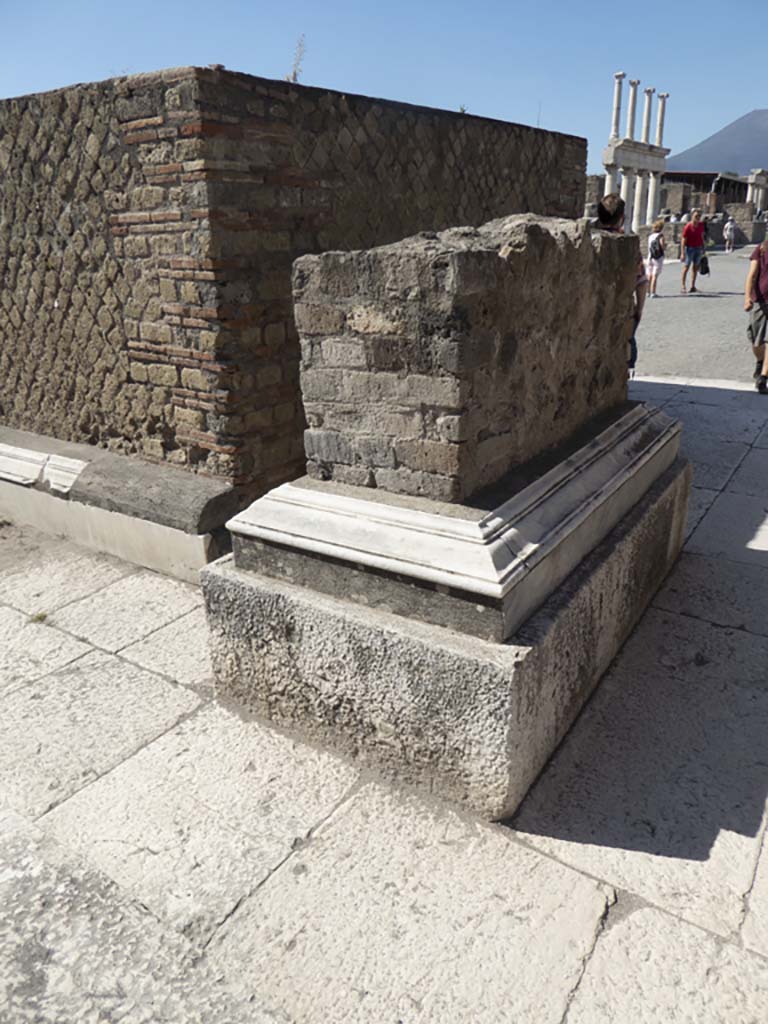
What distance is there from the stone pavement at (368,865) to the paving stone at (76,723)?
0.01 m

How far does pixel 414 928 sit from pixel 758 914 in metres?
0.91

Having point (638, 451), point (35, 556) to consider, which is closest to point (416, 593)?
point (638, 451)

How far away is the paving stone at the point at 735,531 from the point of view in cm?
404

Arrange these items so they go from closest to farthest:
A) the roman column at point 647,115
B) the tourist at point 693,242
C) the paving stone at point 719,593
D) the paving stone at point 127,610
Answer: the paving stone at point 719,593 < the paving stone at point 127,610 < the tourist at point 693,242 < the roman column at point 647,115

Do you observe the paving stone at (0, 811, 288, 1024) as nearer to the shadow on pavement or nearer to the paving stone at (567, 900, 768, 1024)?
the paving stone at (567, 900, 768, 1024)

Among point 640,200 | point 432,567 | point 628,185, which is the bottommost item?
point 432,567

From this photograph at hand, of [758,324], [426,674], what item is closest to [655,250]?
[758,324]

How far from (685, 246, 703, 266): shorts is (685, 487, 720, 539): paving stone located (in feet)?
40.0

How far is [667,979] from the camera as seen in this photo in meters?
1.80

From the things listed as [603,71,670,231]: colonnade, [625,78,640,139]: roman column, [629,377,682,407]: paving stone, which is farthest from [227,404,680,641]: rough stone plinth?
[625,78,640,139]: roman column

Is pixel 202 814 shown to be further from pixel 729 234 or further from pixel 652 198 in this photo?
pixel 652 198

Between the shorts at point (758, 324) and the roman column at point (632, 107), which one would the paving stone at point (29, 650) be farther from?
the roman column at point (632, 107)

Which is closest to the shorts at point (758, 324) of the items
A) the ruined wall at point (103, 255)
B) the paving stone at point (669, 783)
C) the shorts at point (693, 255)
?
the paving stone at point (669, 783)

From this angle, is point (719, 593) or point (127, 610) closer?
point (719, 593)
